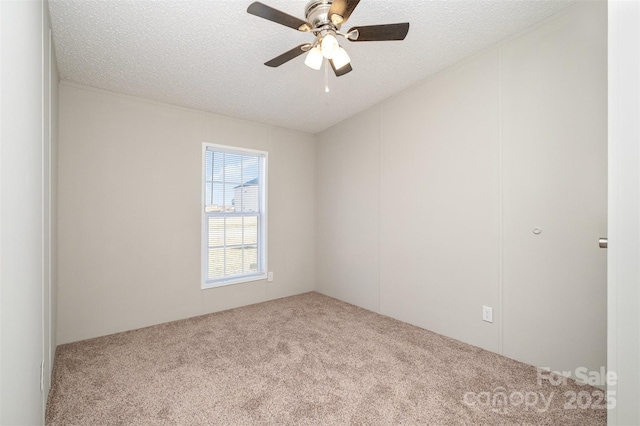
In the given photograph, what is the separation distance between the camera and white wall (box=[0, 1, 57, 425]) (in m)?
0.88

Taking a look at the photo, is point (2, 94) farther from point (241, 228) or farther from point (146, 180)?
point (241, 228)

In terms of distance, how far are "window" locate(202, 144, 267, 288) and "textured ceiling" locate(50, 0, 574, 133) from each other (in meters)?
0.73

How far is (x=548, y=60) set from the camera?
2.08 meters

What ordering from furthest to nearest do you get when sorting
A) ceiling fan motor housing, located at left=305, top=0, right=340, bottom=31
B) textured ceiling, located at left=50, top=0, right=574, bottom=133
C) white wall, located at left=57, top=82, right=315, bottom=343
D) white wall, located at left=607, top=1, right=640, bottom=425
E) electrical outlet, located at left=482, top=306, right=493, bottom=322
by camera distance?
1. white wall, located at left=57, top=82, right=315, bottom=343
2. electrical outlet, located at left=482, top=306, right=493, bottom=322
3. textured ceiling, located at left=50, top=0, right=574, bottom=133
4. ceiling fan motor housing, located at left=305, top=0, right=340, bottom=31
5. white wall, located at left=607, top=1, right=640, bottom=425

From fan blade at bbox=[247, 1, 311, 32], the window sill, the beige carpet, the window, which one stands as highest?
fan blade at bbox=[247, 1, 311, 32]

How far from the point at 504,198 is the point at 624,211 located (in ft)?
5.24

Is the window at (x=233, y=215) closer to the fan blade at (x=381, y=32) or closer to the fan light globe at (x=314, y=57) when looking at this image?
the fan light globe at (x=314, y=57)

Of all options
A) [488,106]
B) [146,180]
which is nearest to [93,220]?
[146,180]

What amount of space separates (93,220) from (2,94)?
224 cm

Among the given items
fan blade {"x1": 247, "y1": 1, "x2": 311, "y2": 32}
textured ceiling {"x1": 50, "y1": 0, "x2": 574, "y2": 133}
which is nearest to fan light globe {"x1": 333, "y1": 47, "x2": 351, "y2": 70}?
fan blade {"x1": 247, "y1": 1, "x2": 311, "y2": 32}

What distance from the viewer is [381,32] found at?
1644mm

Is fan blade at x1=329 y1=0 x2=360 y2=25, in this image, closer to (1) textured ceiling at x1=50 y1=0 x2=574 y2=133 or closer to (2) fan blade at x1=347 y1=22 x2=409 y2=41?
(2) fan blade at x1=347 y1=22 x2=409 y2=41

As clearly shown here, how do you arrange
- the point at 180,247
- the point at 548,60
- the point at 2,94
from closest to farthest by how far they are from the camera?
the point at 2,94
the point at 548,60
the point at 180,247


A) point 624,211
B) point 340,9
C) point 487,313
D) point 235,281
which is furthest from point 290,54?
point 235,281
